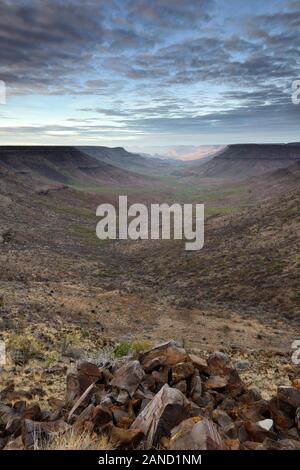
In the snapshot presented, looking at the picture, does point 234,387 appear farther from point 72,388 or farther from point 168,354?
point 72,388

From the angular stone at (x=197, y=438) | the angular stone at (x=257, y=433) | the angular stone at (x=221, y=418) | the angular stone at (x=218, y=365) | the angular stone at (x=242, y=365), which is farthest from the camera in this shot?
the angular stone at (x=242, y=365)

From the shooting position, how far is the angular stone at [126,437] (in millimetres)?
6480

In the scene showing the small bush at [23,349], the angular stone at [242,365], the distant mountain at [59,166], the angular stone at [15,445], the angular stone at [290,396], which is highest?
the distant mountain at [59,166]

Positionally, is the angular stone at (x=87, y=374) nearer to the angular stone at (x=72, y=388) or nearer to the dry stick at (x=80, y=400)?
the angular stone at (x=72, y=388)

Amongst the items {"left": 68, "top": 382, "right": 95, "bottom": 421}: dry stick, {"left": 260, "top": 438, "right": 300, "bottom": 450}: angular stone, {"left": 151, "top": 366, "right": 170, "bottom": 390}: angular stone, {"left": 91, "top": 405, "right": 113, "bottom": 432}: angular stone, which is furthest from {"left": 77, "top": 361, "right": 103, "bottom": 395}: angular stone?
{"left": 260, "top": 438, "right": 300, "bottom": 450}: angular stone

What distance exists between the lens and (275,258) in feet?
107

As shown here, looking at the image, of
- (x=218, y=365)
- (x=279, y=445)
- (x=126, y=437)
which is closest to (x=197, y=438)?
(x=126, y=437)

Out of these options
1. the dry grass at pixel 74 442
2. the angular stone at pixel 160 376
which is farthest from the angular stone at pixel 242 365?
the dry grass at pixel 74 442

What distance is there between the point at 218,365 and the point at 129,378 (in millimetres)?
2555

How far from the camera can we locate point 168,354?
9508 mm

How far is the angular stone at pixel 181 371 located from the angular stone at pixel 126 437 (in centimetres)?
227

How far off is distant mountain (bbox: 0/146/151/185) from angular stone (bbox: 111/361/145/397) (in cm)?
9834

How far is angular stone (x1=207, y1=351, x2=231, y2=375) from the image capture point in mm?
9656

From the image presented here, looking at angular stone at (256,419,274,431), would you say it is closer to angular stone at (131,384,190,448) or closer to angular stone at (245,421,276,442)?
angular stone at (245,421,276,442)
